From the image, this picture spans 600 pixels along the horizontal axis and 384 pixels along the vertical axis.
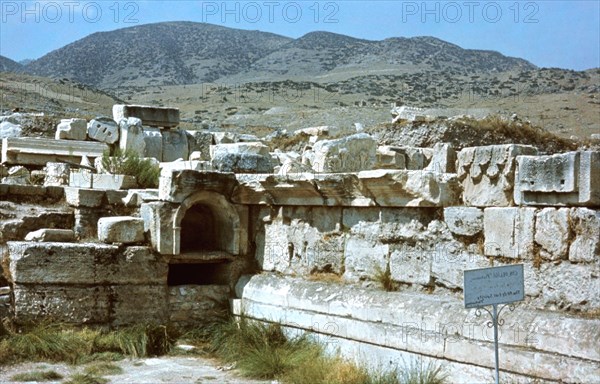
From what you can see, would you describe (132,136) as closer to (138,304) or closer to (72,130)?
(72,130)

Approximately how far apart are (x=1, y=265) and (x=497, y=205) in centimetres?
529

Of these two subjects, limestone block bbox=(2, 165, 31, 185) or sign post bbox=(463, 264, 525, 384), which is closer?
sign post bbox=(463, 264, 525, 384)

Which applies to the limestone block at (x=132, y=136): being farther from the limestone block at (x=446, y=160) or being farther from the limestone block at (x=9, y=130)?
the limestone block at (x=446, y=160)

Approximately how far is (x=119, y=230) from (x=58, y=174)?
3.24 m

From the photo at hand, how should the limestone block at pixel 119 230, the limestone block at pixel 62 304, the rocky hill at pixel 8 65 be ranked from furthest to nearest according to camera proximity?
the rocky hill at pixel 8 65, the limestone block at pixel 119 230, the limestone block at pixel 62 304

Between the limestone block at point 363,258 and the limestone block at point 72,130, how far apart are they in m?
7.43

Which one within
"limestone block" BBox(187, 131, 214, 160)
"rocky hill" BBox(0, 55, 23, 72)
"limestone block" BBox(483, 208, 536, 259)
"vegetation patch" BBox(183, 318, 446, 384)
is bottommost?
"vegetation patch" BBox(183, 318, 446, 384)

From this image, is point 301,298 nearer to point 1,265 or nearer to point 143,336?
point 143,336

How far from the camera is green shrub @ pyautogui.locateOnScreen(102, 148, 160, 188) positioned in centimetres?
1030

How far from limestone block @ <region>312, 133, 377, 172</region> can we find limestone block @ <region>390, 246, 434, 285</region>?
2810mm

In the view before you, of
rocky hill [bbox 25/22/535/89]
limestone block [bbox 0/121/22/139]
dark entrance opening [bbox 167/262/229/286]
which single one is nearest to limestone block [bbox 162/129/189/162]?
limestone block [bbox 0/121/22/139]

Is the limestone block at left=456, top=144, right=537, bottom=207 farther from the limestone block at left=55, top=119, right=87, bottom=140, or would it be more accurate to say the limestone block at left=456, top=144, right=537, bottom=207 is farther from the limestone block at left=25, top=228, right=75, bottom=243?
the limestone block at left=55, top=119, right=87, bottom=140

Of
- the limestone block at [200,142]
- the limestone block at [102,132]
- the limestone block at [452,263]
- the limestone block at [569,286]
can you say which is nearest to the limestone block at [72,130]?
the limestone block at [102,132]

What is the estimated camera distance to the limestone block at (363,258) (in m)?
7.21
